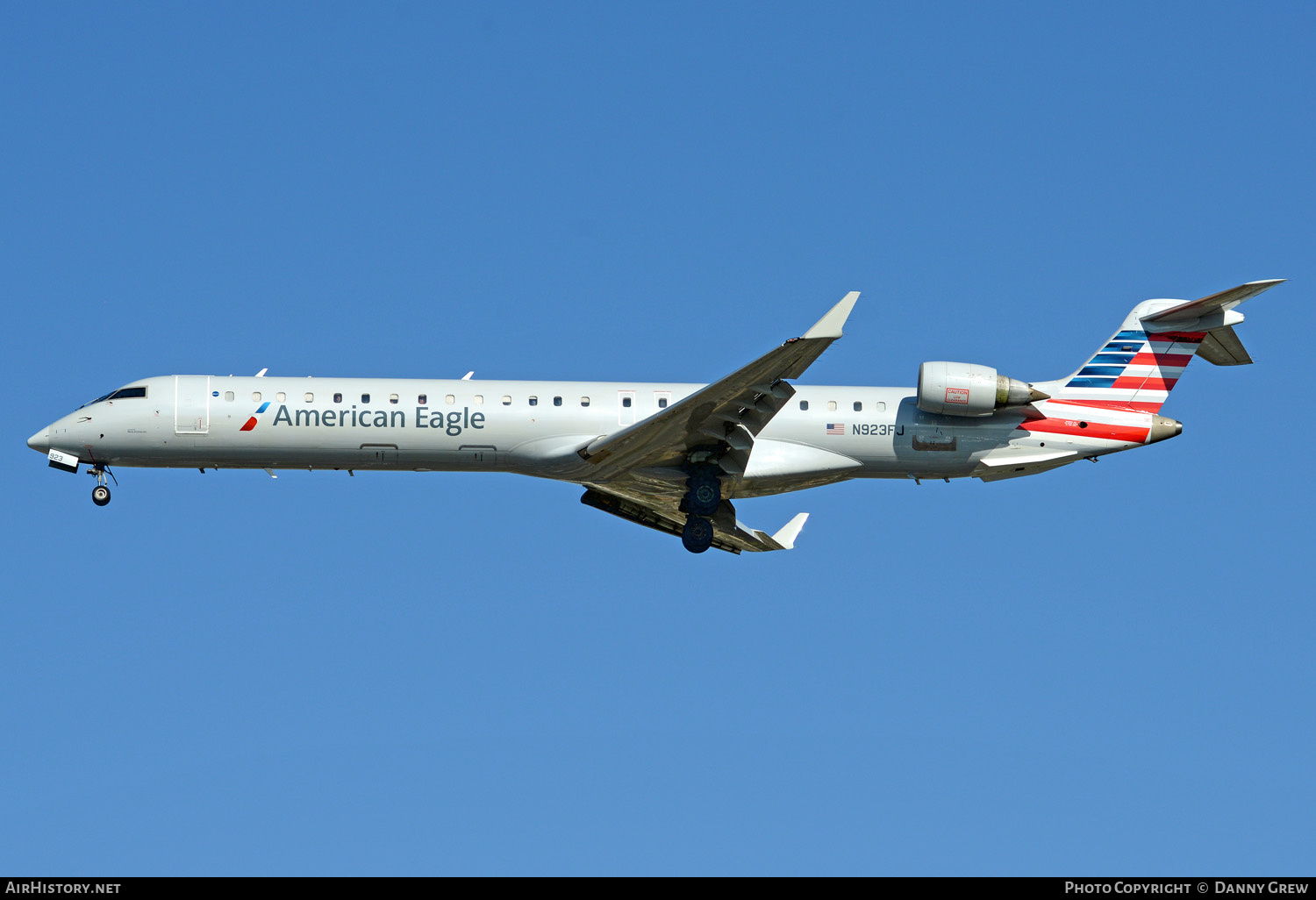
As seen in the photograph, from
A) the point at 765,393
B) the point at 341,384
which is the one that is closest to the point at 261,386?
the point at 341,384

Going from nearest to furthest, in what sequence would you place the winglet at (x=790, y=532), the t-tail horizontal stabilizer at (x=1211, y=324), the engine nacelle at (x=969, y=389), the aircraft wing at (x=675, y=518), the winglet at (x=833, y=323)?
the winglet at (x=833, y=323)
the engine nacelle at (x=969, y=389)
the t-tail horizontal stabilizer at (x=1211, y=324)
the aircraft wing at (x=675, y=518)
the winglet at (x=790, y=532)

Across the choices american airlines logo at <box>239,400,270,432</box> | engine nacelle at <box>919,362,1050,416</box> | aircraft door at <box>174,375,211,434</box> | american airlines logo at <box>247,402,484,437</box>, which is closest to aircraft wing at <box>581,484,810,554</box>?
american airlines logo at <box>247,402,484,437</box>

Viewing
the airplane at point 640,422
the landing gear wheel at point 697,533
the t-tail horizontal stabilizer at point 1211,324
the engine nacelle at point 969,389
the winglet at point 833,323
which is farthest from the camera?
the landing gear wheel at point 697,533

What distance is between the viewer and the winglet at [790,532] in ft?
114

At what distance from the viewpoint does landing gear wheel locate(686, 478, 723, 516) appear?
96.1ft

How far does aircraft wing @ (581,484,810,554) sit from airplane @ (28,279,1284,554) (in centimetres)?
165

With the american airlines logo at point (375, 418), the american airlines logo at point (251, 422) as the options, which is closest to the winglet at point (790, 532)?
the american airlines logo at point (375, 418)

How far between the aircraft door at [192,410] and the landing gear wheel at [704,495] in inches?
403

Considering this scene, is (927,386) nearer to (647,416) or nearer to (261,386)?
(647,416)

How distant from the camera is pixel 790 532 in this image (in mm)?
35094

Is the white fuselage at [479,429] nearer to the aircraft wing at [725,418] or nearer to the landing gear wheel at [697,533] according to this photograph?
the aircraft wing at [725,418]

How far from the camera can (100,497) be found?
97.8 ft
